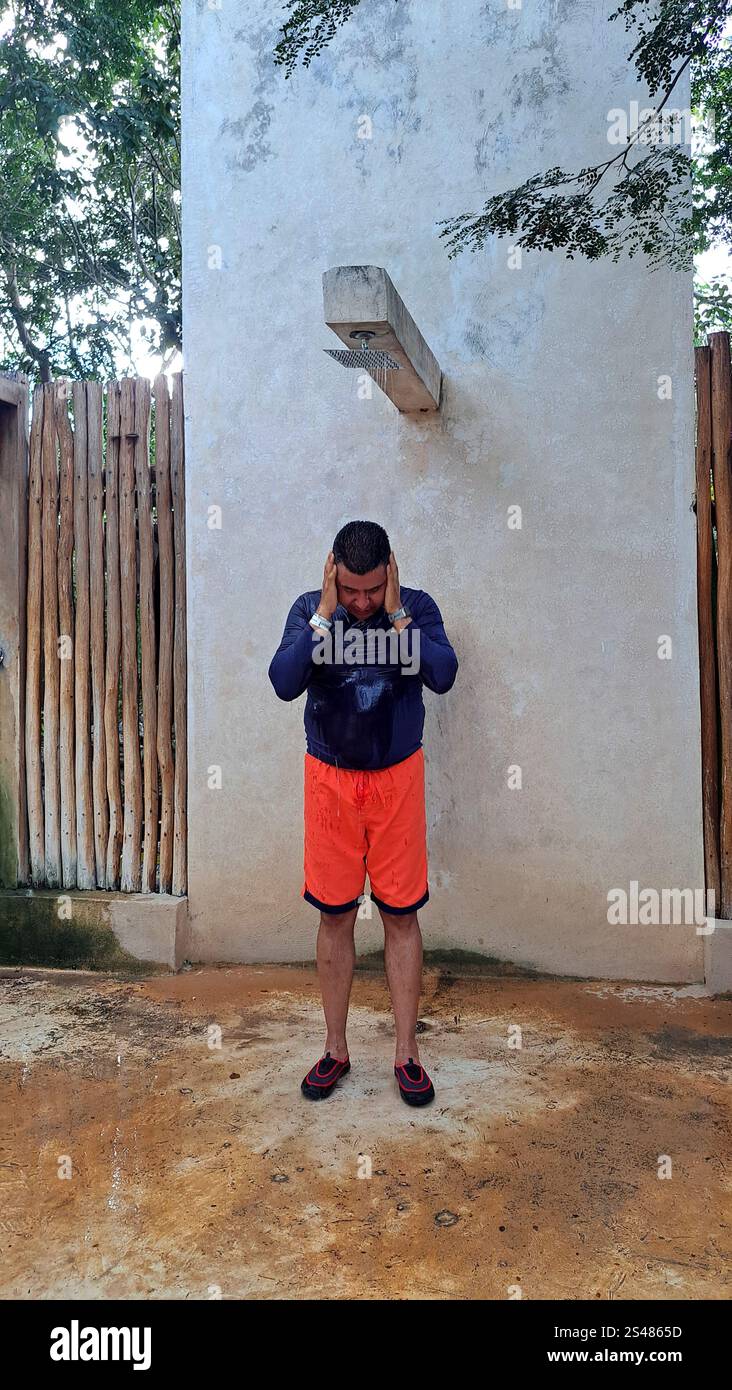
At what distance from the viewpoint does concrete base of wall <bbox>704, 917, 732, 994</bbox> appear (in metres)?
3.87

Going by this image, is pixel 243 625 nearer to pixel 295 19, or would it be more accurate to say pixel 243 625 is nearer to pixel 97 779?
pixel 97 779

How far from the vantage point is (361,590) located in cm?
308

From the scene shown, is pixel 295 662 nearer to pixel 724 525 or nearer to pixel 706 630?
pixel 706 630

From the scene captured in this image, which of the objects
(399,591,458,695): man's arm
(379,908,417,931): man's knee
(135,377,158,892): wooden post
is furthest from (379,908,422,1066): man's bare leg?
(135,377,158,892): wooden post

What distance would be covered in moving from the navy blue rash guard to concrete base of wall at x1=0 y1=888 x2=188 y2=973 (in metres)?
1.62

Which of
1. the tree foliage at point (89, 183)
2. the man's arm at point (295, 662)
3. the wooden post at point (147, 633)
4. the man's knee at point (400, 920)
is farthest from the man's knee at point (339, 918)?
the tree foliage at point (89, 183)

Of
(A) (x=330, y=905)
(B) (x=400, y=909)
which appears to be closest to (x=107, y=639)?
(A) (x=330, y=905)

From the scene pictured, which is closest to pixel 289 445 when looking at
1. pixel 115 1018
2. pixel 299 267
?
pixel 299 267

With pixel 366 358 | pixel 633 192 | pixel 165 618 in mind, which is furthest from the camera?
pixel 165 618

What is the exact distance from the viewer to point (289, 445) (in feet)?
14.3

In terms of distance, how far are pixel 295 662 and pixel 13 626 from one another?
2.21m

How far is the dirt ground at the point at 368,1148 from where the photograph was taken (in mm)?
2225

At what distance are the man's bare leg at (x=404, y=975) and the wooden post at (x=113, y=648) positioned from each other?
6.09ft

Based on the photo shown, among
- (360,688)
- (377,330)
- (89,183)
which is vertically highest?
(89,183)
